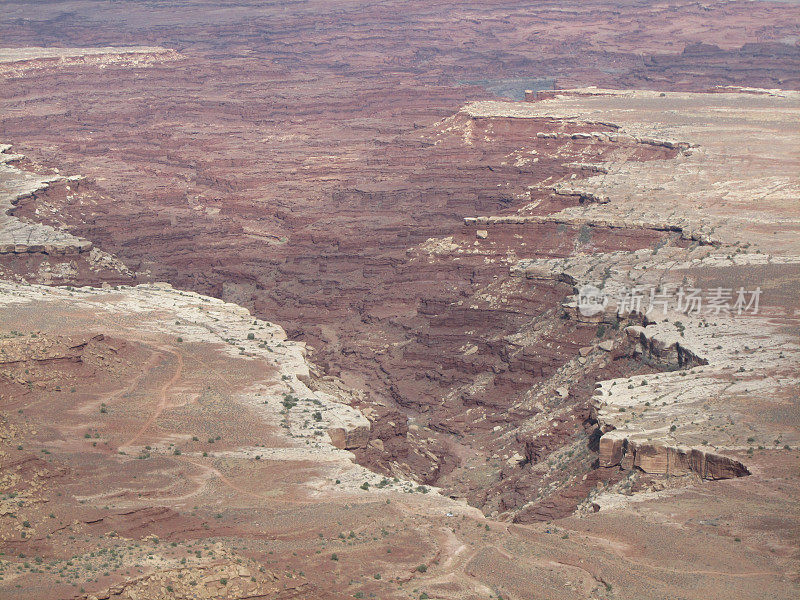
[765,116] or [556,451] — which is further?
[765,116]

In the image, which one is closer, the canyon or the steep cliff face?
the canyon

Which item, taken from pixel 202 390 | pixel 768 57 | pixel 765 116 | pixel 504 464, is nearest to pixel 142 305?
pixel 202 390

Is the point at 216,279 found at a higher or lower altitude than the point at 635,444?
lower

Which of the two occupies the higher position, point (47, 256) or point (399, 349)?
point (47, 256)

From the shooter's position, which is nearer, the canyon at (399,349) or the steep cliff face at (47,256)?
the canyon at (399,349)

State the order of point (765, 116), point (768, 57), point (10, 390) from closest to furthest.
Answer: point (10, 390), point (765, 116), point (768, 57)

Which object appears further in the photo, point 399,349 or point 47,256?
point 47,256

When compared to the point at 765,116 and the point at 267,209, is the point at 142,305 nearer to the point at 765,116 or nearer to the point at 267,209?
the point at 267,209

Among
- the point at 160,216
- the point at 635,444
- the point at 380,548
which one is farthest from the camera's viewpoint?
the point at 160,216
